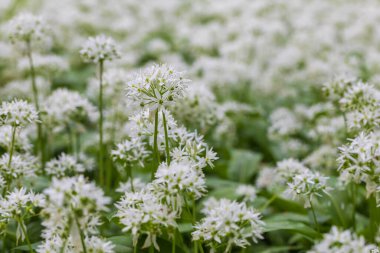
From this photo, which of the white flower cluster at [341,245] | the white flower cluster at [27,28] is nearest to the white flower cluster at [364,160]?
the white flower cluster at [341,245]

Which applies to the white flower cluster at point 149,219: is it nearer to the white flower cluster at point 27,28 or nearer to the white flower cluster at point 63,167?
the white flower cluster at point 63,167

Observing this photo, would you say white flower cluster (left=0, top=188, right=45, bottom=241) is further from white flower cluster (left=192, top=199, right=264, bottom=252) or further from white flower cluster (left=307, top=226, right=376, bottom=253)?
white flower cluster (left=307, top=226, right=376, bottom=253)

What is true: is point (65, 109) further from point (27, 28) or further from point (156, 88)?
point (156, 88)

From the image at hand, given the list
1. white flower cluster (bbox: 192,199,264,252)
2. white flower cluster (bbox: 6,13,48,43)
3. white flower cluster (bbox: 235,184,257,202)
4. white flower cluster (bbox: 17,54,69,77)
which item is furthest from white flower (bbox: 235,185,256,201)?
white flower cluster (bbox: 17,54,69,77)

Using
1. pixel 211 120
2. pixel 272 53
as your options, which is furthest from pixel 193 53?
pixel 211 120

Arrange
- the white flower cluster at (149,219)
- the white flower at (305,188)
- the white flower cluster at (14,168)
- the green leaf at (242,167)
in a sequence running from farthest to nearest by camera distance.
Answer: the green leaf at (242,167) → the white flower cluster at (14,168) → the white flower at (305,188) → the white flower cluster at (149,219)

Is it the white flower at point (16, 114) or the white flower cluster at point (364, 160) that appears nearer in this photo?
the white flower cluster at point (364, 160)

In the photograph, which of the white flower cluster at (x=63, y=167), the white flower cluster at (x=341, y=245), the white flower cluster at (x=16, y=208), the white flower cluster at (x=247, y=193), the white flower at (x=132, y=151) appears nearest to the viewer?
the white flower cluster at (x=341, y=245)
